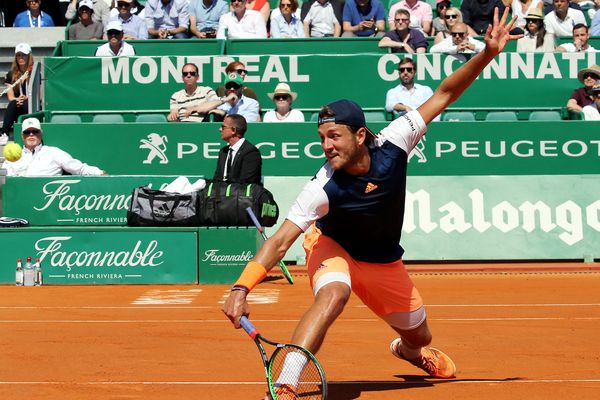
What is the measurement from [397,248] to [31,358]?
9.86 feet

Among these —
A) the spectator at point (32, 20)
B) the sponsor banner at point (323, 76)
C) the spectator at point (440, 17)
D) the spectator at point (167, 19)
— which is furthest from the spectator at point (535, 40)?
the spectator at point (32, 20)

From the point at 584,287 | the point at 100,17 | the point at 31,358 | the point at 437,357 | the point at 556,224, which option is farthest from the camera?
the point at 100,17

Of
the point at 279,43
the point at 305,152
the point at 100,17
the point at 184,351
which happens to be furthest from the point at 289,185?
the point at 184,351

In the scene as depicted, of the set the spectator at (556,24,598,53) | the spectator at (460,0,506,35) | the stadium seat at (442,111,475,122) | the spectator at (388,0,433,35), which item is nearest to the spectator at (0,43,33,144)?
the spectator at (388,0,433,35)

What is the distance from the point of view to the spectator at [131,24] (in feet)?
59.5

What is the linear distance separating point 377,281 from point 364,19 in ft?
38.6

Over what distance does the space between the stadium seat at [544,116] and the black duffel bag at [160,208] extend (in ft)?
18.2

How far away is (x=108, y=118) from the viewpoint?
1650cm

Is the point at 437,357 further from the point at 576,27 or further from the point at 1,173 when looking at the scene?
the point at 576,27

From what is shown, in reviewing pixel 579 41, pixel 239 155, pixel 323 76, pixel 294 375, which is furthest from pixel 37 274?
pixel 579 41

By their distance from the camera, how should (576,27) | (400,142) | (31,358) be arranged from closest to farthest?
1. (400,142)
2. (31,358)
3. (576,27)

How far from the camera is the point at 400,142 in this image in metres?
6.52

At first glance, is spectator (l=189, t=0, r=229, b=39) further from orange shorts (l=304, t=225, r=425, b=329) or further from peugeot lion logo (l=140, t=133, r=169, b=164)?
orange shorts (l=304, t=225, r=425, b=329)

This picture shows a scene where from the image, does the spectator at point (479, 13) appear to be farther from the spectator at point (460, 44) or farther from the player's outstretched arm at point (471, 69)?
the player's outstretched arm at point (471, 69)
